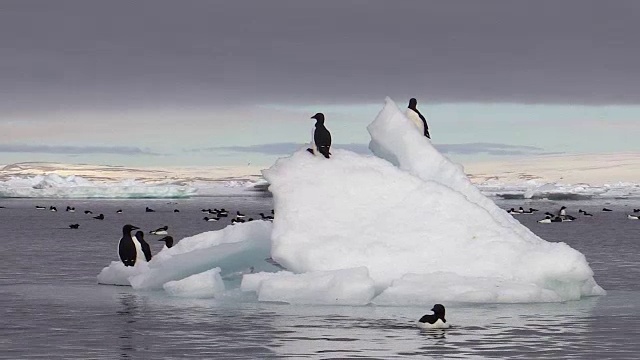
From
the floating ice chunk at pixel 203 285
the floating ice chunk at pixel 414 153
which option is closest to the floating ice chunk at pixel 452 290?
the floating ice chunk at pixel 414 153

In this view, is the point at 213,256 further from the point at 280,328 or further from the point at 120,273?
the point at 280,328

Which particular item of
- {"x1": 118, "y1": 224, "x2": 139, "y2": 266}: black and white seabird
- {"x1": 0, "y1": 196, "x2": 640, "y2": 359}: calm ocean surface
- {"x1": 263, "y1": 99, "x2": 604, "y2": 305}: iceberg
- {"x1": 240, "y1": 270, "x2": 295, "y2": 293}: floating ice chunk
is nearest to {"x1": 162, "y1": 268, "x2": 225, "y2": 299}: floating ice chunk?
{"x1": 0, "y1": 196, "x2": 640, "y2": 359}: calm ocean surface

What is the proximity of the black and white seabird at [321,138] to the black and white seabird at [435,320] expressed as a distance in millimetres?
6791

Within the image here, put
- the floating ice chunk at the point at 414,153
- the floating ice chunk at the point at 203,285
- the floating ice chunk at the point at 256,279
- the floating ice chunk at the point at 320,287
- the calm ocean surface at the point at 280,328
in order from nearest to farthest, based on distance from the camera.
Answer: the calm ocean surface at the point at 280,328
the floating ice chunk at the point at 320,287
the floating ice chunk at the point at 256,279
the floating ice chunk at the point at 203,285
the floating ice chunk at the point at 414,153

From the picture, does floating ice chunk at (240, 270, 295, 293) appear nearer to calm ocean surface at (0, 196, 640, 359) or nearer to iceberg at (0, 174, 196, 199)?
calm ocean surface at (0, 196, 640, 359)

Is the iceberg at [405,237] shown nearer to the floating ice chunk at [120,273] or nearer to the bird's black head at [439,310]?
the bird's black head at [439,310]

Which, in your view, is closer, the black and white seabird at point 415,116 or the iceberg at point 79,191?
the black and white seabird at point 415,116

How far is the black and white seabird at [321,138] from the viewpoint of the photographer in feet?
88.4

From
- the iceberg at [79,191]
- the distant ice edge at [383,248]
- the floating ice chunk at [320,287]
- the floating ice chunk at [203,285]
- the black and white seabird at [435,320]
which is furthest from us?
the iceberg at [79,191]

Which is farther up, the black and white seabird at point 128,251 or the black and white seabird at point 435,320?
the black and white seabird at point 128,251

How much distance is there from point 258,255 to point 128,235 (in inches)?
196

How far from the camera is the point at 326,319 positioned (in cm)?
2269

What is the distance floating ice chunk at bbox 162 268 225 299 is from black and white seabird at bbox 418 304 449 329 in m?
6.48

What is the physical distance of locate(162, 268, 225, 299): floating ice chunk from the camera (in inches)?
1040
